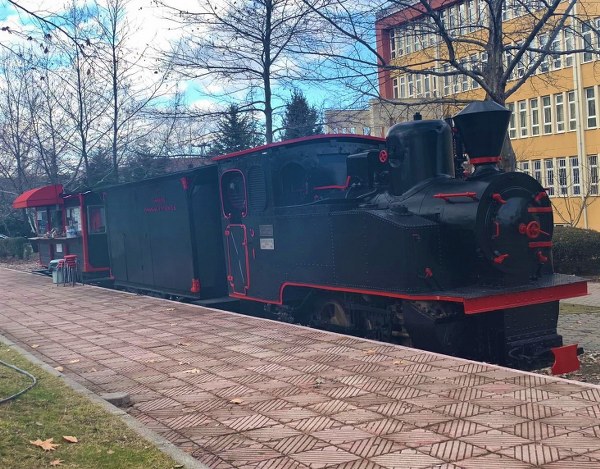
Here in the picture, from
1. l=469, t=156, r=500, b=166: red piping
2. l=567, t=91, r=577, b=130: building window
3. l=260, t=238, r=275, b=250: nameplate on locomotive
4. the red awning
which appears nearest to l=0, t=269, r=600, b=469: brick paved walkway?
l=260, t=238, r=275, b=250: nameplate on locomotive

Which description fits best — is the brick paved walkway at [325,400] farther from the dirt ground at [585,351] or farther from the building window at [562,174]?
the building window at [562,174]

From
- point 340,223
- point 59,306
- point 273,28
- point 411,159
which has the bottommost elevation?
point 59,306

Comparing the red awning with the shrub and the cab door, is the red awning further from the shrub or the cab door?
the shrub

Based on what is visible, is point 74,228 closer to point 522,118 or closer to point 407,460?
point 407,460

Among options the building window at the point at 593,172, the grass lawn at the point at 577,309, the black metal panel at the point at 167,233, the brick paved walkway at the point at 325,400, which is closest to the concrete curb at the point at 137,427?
the brick paved walkway at the point at 325,400

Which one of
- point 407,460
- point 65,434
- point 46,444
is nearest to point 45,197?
point 65,434

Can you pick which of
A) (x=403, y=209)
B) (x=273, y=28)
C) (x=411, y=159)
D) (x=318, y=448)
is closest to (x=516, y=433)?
(x=318, y=448)

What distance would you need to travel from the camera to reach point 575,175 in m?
34.0

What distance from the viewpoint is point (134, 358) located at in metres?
8.39

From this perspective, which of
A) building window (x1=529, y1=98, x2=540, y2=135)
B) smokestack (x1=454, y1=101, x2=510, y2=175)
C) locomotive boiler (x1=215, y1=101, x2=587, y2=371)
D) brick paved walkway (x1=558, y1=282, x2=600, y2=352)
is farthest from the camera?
building window (x1=529, y1=98, x2=540, y2=135)

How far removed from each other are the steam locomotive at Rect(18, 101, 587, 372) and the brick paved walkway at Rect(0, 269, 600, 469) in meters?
0.63

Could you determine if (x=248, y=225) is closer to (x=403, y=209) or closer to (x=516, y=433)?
(x=403, y=209)

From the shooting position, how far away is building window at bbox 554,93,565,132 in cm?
3434

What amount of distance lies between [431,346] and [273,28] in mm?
8493
